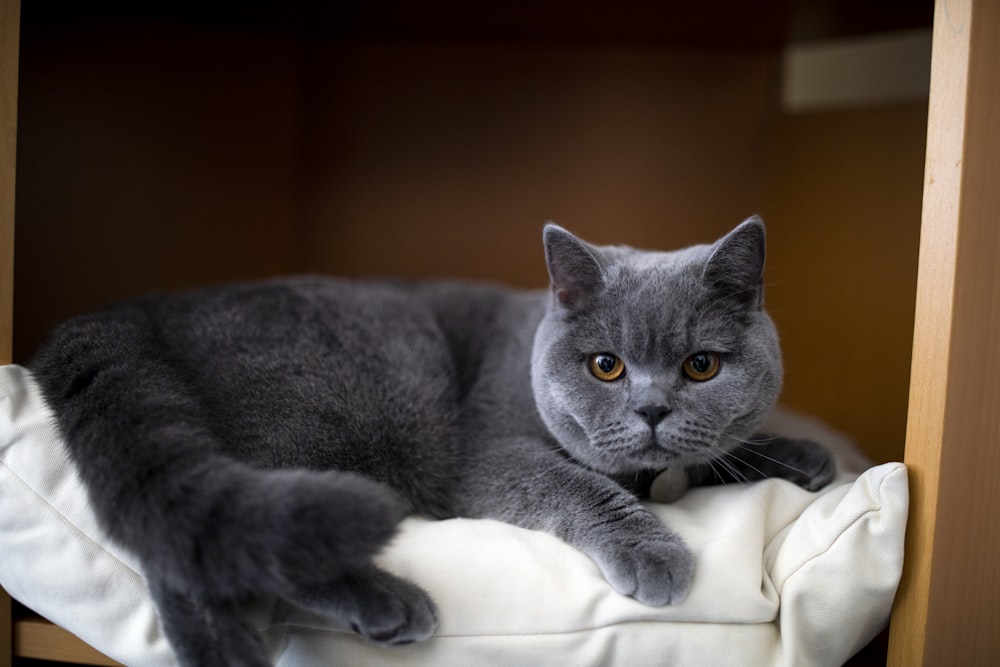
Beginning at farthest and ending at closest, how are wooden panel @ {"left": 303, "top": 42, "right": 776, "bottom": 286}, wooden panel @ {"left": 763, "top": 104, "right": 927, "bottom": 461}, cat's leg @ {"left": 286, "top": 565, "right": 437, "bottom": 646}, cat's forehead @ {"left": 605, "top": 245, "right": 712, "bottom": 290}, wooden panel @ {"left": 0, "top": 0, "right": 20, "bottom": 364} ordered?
wooden panel @ {"left": 303, "top": 42, "right": 776, "bottom": 286} → wooden panel @ {"left": 763, "top": 104, "right": 927, "bottom": 461} → cat's forehead @ {"left": 605, "top": 245, "right": 712, "bottom": 290} → wooden panel @ {"left": 0, "top": 0, "right": 20, "bottom": 364} → cat's leg @ {"left": 286, "top": 565, "right": 437, "bottom": 646}

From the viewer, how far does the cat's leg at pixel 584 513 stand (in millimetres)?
984

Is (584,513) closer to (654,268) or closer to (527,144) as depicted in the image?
(654,268)

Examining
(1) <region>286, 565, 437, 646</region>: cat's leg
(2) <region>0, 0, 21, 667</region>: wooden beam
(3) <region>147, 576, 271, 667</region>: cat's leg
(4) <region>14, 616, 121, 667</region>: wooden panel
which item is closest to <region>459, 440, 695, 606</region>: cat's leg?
(1) <region>286, 565, 437, 646</region>: cat's leg

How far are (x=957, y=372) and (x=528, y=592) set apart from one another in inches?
23.9

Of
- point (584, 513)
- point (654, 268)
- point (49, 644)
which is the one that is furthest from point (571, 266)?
point (49, 644)

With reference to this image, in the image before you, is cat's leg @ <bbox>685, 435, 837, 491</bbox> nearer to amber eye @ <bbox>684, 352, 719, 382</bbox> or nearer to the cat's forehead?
amber eye @ <bbox>684, 352, 719, 382</bbox>

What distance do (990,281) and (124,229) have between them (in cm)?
172

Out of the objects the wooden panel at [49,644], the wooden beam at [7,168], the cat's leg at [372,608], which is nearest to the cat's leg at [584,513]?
the cat's leg at [372,608]

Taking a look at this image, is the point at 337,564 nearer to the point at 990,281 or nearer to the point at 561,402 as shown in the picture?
the point at 561,402

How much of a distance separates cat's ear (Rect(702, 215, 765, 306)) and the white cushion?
1.03 ft

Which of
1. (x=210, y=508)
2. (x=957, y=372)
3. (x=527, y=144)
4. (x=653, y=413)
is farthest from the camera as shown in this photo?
(x=527, y=144)

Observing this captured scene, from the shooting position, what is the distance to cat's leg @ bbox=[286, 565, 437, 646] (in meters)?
0.93

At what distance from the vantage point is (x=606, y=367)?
1.17 metres

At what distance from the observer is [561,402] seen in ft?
3.87
